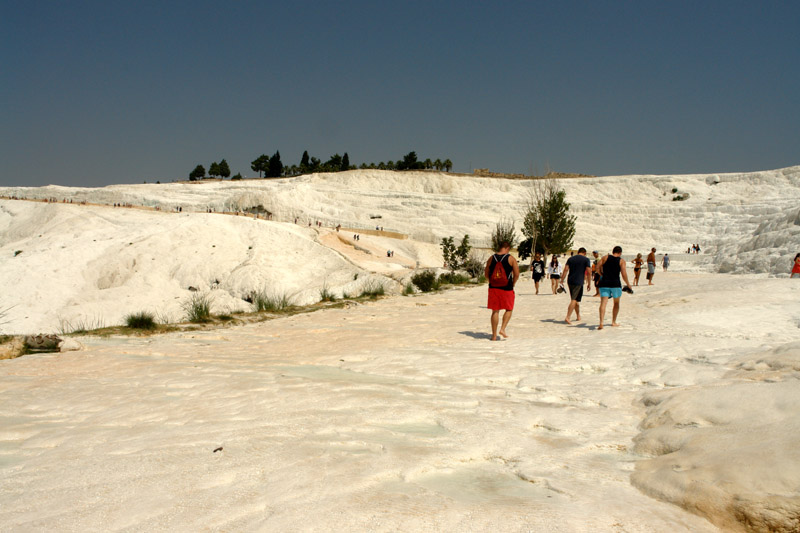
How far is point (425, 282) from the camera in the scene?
2103cm

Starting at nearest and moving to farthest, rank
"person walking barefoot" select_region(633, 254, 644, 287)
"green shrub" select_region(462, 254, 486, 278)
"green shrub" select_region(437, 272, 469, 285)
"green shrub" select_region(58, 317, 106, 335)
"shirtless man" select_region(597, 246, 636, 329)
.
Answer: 1. "shirtless man" select_region(597, 246, 636, 329)
2. "green shrub" select_region(58, 317, 106, 335)
3. "person walking barefoot" select_region(633, 254, 644, 287)
4. "green shrub" select_region(437, 272, 469, 285)
5. "green shrub" select_region(462, 254, 486, 278)

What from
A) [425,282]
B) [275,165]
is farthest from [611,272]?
[275,165]

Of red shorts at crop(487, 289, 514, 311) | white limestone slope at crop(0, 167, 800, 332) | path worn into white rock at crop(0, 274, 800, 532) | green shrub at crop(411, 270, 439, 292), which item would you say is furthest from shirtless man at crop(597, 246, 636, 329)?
white limestone slope at crop(0, 167, 800, 332)

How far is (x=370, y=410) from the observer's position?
448 cm

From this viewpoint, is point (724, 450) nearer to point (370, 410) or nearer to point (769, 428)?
point (769, 428)

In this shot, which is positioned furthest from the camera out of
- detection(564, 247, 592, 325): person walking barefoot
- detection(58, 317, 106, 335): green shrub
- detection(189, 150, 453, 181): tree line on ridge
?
detection(189, 150, 453, 181): tree line on ridge

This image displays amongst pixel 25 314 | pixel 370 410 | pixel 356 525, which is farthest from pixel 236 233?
pixel 356 525

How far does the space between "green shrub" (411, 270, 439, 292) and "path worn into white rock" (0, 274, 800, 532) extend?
12.1 m

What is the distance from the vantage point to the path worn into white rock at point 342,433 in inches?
108

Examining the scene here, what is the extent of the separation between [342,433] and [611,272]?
7.94 m

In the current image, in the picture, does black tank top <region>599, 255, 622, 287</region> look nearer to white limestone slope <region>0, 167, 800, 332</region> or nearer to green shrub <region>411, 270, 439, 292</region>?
green shrub <region>411, 270, 439, 292</region>

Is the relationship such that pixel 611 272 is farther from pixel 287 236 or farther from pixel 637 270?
pixel 287 236

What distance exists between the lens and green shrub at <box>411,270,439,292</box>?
2061cm

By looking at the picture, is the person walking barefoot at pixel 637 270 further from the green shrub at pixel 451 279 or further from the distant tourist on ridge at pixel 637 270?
the green shrub at pixel 451 279
